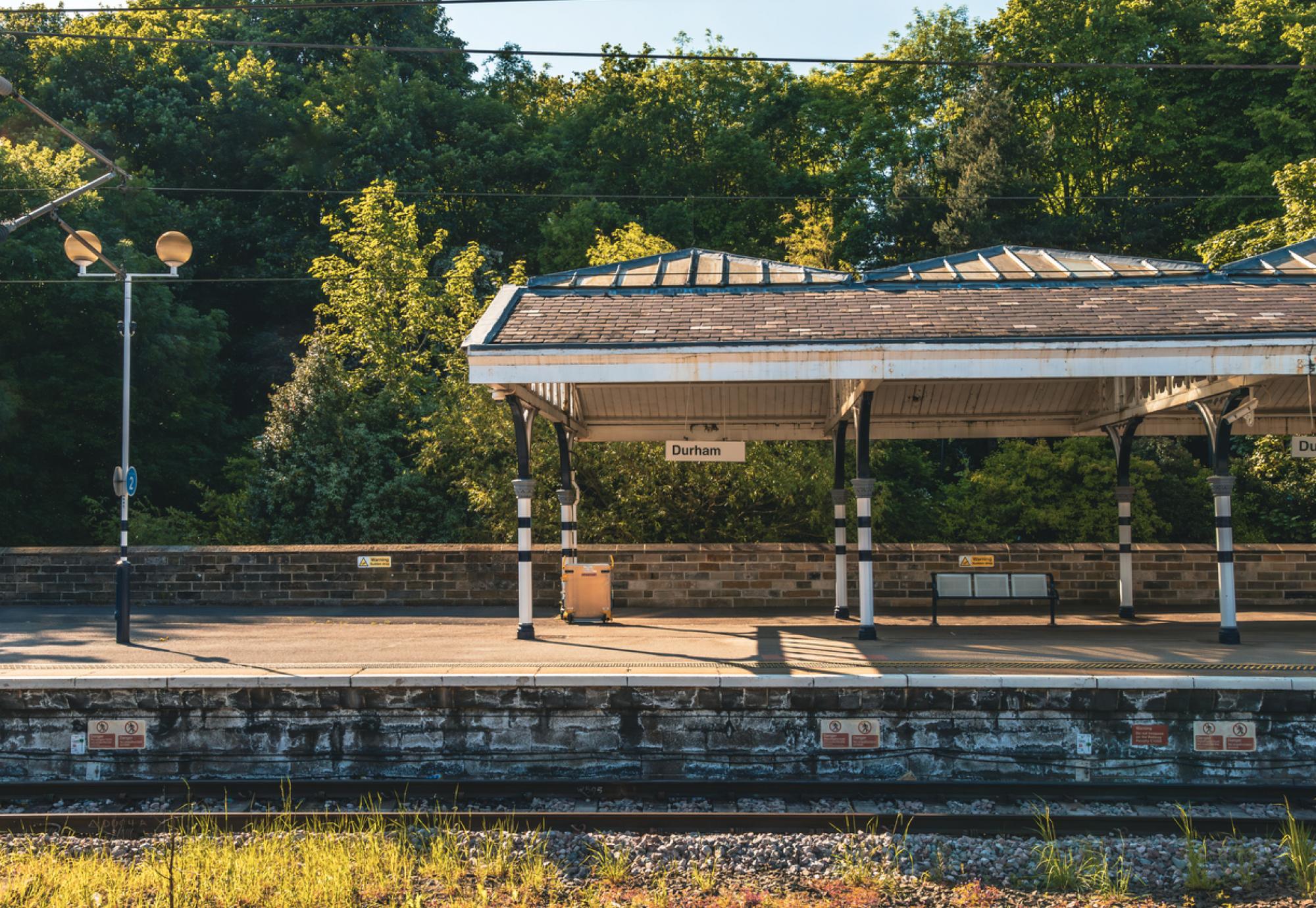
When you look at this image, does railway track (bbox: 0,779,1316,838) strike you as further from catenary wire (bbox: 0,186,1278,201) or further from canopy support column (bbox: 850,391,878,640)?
catenary wire (bbox: 0,186,1278,201)

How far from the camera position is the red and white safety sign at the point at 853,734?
32.0 feet

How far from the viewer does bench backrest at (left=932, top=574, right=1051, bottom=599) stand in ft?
46.8

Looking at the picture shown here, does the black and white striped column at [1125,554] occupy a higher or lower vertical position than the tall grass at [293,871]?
higher

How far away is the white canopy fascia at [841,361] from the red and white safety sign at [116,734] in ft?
15.7

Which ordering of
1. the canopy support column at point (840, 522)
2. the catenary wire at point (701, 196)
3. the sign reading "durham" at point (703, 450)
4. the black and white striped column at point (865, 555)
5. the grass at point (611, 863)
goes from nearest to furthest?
1. the grass at point (611, 863)
2. the black and white striped column at point (865, 555)
3. the canopy support column at point (840, 522)
4. the sign reading "durham" at point (703, 450)
5. the catenary wire at point (701, 196)

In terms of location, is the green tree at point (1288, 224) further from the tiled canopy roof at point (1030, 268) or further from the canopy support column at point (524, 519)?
the canopy support column at point (524, 519)

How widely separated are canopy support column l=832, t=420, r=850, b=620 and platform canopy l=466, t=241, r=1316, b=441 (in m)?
0.45

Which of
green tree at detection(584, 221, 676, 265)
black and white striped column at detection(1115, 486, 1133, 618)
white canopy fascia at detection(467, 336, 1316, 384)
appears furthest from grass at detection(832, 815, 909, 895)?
green tree at detection(584, 221, 676, 265)

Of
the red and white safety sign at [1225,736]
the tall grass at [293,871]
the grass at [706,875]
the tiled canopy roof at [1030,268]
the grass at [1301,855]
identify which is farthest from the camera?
the tiled canopy roof at [1030,268]

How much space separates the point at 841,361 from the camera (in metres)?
12.3

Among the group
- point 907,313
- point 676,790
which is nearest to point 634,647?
point 676,790

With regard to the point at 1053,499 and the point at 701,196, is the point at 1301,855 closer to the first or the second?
the point at 1053,499

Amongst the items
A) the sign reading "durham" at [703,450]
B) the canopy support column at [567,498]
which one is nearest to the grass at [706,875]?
the canopy support column at [567,498]

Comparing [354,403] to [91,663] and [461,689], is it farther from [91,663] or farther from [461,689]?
[461,689]
